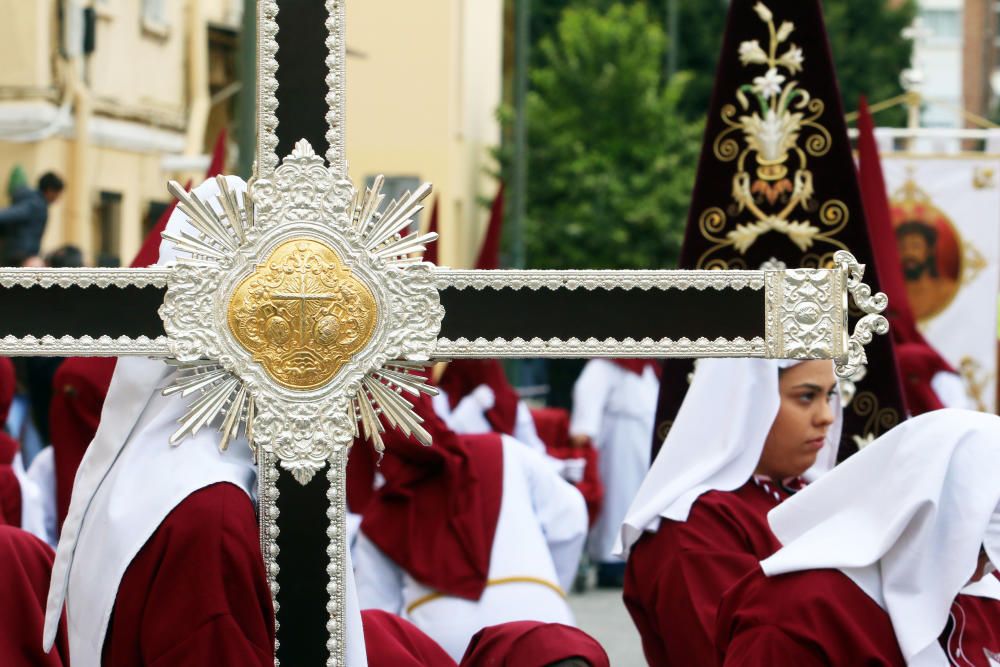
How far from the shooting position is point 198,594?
3312mm

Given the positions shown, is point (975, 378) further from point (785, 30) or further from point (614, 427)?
point (785, 30)

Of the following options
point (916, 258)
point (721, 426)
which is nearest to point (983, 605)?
point (721, 426)

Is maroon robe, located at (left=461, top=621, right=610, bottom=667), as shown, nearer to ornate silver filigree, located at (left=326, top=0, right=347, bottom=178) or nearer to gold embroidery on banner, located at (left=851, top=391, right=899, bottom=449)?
ornate silver filigree, located at (left=326, top=0, right=347, bottom=178)

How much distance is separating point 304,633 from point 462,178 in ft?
68.3

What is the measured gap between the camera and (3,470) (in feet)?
20.4

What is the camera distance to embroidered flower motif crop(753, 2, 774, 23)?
16.4 feet

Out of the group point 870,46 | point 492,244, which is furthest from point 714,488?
point 870,46

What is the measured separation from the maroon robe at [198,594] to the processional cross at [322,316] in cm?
7

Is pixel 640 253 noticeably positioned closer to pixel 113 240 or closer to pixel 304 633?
pixel 113 240

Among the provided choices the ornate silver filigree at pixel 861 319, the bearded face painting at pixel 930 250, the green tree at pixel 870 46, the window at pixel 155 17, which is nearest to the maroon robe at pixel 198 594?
the ornate silver filigree at pixel 861 319

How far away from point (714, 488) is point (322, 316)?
5.43 ft

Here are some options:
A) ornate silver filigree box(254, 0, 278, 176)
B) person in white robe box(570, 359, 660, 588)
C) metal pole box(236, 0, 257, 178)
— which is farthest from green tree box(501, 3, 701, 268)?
ornate silver filigree box(254, 0, 278, 176)

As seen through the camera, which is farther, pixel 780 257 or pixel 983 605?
pixel 780 257

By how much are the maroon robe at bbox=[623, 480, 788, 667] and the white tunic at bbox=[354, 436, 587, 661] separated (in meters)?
1.19
